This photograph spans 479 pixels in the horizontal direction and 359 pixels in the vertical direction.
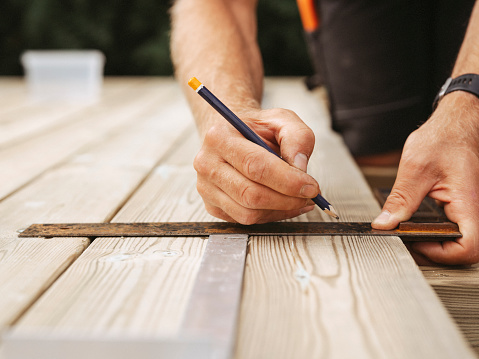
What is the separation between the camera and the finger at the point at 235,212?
0.76m

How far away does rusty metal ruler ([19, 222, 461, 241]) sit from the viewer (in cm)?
77

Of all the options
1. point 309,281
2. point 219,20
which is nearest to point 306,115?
point 219,20

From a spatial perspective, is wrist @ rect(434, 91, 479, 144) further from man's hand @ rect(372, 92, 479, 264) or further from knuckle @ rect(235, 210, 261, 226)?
knuckle @ rect(235, 210, 261, 226)

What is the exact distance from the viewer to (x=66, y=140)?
165 cm

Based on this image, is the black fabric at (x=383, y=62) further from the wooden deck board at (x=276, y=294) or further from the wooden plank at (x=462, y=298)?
the wooden plank at (x=462, y=298)

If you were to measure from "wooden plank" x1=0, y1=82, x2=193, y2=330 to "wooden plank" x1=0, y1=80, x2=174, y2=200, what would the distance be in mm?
42

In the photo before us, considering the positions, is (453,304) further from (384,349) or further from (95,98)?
(95,98)

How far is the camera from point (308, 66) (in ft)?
13.5

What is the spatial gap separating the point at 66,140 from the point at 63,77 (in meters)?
1.35

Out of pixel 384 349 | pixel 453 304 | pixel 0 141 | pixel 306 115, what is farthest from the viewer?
pixel 306 115

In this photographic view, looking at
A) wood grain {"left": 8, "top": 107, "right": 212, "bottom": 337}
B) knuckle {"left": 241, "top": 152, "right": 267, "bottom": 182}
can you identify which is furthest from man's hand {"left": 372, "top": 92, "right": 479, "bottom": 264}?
wood grain {"left": 8, "top": 107, "right": 212, "bottom": 337}

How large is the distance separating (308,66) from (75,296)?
3.78 meters

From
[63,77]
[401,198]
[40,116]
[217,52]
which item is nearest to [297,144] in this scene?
[401,198]

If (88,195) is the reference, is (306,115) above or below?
above
